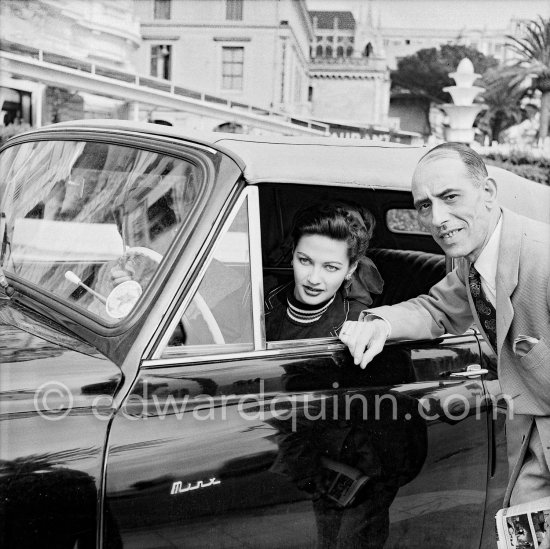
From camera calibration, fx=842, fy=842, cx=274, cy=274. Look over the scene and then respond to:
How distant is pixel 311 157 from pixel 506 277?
0.86 m

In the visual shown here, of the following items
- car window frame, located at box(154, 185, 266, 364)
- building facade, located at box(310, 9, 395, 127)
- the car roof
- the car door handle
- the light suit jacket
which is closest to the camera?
the light suit jacket

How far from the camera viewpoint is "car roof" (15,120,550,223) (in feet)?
8.66

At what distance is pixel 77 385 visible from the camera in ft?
7.16

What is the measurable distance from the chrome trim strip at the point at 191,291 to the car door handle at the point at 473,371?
971mm

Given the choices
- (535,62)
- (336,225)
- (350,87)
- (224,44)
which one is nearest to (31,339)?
(336,225)

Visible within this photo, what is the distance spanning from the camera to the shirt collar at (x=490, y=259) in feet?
7.85

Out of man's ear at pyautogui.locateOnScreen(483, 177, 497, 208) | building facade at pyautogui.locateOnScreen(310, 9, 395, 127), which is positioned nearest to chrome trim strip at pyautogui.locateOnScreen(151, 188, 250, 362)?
man's ear at pyautogui.locateOnScreen(483, 177, 497, 208)

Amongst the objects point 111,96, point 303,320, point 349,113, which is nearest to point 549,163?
point 111,96

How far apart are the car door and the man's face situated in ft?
1.79

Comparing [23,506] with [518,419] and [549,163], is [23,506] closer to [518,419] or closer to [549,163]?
[518,419]

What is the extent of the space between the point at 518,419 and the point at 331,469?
555 mm

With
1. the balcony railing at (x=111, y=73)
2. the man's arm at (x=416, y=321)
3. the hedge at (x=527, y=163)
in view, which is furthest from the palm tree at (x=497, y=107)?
the man's arm at (x=416, y=321)

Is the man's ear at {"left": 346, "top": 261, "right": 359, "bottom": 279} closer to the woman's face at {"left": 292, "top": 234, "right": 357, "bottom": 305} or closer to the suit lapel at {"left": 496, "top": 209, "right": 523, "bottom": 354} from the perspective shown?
the woman's face at {"left": 292, "top": 234, "right": 357, "bottom": 305}

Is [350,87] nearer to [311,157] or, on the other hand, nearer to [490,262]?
[311,157]
